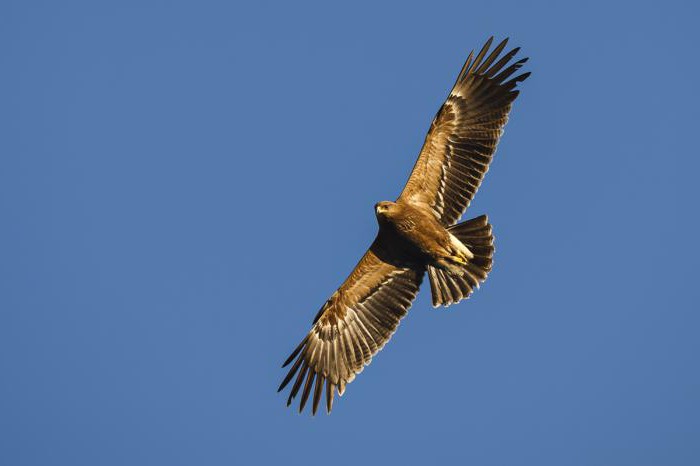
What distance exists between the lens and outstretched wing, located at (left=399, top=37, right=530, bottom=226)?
1236 centimetres

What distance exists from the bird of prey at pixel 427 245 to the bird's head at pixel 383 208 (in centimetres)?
2

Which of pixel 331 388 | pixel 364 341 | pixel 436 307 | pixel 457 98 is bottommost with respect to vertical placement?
pixel 331 388

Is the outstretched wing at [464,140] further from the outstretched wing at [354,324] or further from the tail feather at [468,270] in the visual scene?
the outstretched wing at [354,324]

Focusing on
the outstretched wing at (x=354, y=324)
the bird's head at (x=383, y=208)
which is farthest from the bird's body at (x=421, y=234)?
the outstretched wing at (x=354, y=324)

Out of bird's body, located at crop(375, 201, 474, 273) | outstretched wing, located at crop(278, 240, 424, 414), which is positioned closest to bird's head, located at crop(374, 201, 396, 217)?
bird's body, located at crop(375, 201, 474, 273)

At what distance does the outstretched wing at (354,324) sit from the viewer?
→ 12211mm

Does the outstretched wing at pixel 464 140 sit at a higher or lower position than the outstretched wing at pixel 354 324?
higher

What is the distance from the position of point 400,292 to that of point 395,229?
112cm

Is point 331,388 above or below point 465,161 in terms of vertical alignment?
below

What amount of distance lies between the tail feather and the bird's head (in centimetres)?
97

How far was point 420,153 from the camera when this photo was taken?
12.4m

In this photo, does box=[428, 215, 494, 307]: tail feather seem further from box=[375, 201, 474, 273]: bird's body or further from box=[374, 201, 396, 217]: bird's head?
box=[374, 201, 396, 217]: bird's head

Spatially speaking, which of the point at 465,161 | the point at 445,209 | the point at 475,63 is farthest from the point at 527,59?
the point at 445,209

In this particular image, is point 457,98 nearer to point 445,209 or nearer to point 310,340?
point 445,209
